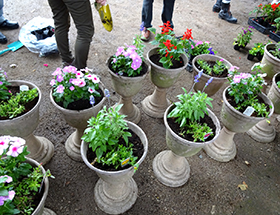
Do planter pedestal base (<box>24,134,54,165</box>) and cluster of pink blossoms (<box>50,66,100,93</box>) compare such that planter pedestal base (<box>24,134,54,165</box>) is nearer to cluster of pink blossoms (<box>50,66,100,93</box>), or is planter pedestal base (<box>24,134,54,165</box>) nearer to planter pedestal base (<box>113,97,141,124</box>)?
cluster of pink blossoms (<box>50,66,100,93</box>)

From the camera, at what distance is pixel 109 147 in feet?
4.86

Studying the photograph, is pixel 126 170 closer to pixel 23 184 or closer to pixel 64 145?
pixel 23 184

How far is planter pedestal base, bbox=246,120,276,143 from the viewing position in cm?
240

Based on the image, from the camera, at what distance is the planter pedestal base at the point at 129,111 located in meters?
2.31

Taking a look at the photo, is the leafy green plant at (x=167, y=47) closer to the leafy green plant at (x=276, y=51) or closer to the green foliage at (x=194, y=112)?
the green foliage at (x=194, y=112)

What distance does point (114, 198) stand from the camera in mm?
1754

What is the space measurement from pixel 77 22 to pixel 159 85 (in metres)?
1.07

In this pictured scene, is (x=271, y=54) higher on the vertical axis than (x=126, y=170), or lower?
higher

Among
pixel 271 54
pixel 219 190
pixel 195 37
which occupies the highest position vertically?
pixel 271 54

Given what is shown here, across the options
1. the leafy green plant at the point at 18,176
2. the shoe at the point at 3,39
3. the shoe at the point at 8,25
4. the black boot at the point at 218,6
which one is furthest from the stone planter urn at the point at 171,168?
the black boot at the point at 218,6

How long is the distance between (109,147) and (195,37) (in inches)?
126

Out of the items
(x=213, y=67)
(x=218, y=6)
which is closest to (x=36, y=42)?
(x=213, y=67)

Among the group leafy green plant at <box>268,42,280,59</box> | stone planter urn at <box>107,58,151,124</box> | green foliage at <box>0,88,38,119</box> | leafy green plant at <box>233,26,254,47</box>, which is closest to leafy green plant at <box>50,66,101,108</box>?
green foliage at <box>0,88,38,119</box>

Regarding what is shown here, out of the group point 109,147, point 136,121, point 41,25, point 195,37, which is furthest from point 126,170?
point 195,37
